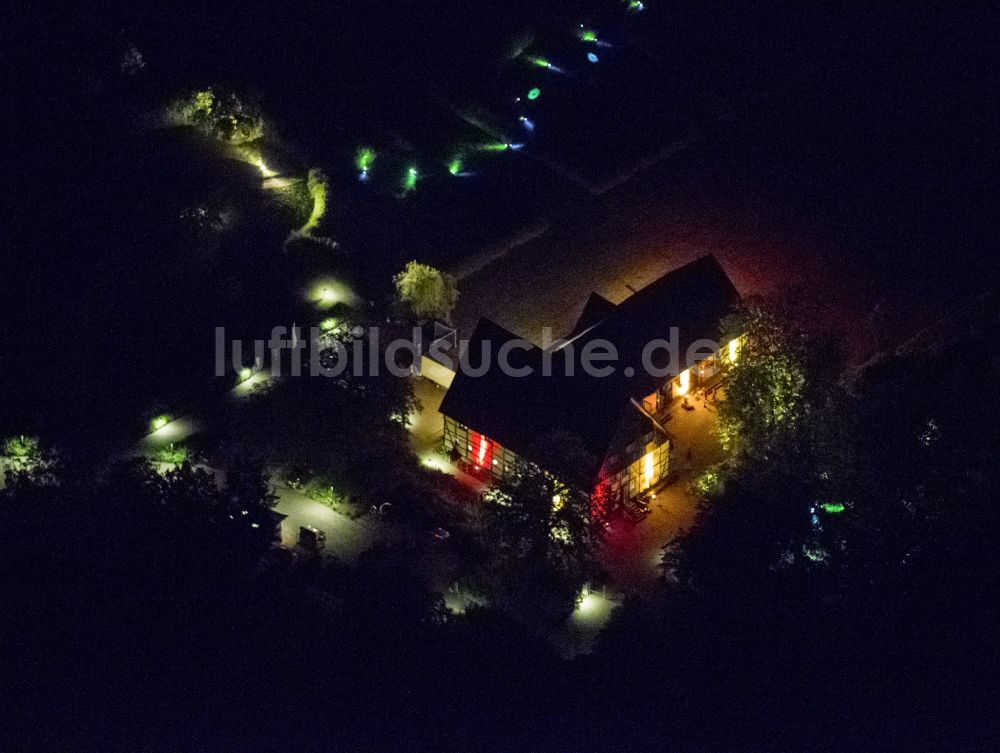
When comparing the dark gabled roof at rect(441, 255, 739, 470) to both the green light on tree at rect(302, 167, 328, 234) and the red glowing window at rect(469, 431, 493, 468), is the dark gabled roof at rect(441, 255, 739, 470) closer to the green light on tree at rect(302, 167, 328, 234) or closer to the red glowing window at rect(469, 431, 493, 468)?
the red glowing window at rect(469, 431, 493, 468)

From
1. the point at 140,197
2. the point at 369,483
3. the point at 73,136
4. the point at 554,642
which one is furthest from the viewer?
the point at 73,136

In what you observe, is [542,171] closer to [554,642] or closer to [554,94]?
[554,94]

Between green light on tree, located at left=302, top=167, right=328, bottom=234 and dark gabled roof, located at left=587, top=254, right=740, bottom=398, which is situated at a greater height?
green light on tree, located at left=302, top=167, right=328, bottom=234

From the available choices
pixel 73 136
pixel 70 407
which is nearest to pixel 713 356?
pixel 70 407

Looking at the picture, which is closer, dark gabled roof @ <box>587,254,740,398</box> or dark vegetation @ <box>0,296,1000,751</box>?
dark vegetation @ <box>0,296,1000,751</box>

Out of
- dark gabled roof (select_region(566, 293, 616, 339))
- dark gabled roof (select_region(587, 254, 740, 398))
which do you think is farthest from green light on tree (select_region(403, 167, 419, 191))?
dark gabled roof (select_region(587, 254, 740, 398))

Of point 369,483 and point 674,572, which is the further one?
point 369,483

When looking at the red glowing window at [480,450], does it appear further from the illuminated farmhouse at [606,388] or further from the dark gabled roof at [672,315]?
the dark gabled roof at [672,315]

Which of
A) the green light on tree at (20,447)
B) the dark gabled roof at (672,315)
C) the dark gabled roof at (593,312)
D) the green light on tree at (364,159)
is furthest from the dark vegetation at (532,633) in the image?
the green light on tree at (364,159)
